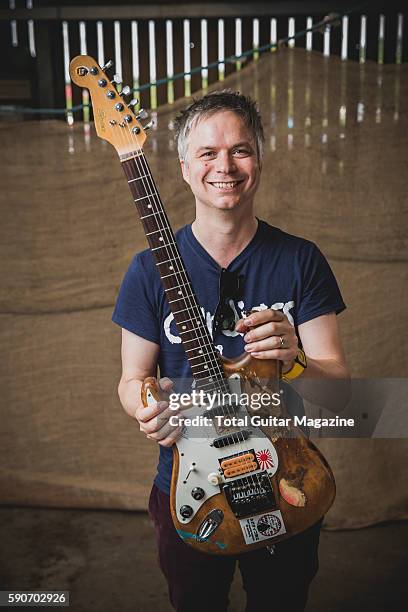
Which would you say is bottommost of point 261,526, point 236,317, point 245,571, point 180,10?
point 245,571

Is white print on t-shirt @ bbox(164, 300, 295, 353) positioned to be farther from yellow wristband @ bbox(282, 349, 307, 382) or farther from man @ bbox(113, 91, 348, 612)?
yellow wristband @ bbox(282, 349, 307, 382)

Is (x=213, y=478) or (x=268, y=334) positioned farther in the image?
(x=213, y=478)

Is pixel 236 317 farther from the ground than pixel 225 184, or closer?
closer

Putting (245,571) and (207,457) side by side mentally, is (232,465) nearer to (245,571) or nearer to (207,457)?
(207,457)

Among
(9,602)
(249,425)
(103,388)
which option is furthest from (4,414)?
(249,425)

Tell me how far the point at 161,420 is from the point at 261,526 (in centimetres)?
30

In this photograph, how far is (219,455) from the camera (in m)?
1.22

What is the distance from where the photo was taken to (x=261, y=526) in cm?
121

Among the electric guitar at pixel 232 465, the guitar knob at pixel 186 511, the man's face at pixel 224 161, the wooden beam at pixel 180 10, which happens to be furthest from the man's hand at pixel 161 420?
the wooden beam at pixel 180 10

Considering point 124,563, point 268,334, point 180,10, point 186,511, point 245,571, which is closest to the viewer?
point 268,334

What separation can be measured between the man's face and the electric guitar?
0.40 feet

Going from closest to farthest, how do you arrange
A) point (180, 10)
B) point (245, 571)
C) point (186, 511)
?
point (186, 511), point (245, 571), point (180, 10)

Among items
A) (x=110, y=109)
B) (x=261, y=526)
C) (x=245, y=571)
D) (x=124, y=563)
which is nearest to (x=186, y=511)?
(x=261, y=526)

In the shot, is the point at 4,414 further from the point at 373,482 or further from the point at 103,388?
the point at 373,482
